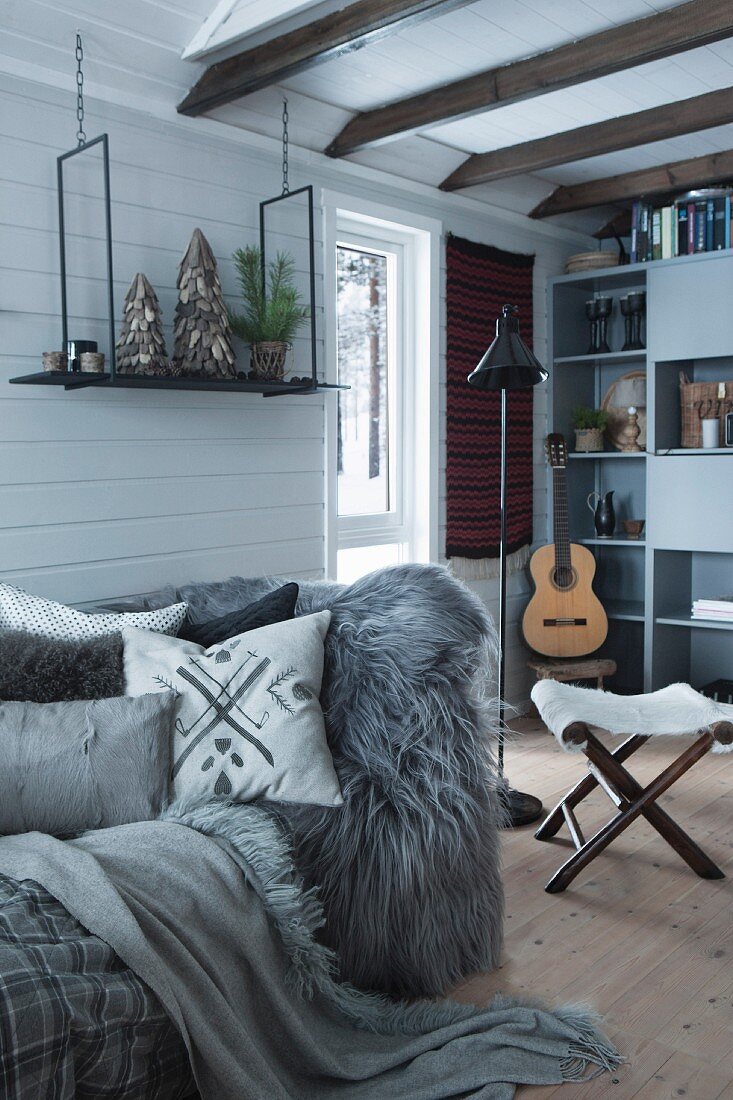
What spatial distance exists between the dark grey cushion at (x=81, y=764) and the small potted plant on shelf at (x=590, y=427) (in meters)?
3.01

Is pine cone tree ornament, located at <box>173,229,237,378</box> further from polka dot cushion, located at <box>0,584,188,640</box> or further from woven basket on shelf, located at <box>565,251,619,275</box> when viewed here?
woven basket on shelf, located at <box>565,251,619,275</box>

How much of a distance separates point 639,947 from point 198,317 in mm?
2087

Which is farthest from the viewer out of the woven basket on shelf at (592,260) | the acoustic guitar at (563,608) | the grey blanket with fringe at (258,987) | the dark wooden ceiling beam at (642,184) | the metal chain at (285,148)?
the woven basket on shelf at (592,260)

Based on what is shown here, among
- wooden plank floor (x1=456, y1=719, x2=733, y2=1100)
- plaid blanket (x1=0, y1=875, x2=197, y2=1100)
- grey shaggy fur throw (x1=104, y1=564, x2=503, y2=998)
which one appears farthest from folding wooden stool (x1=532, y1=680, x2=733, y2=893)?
plaid blanket (x1=0, y1=875, x2=197, y2=1100)

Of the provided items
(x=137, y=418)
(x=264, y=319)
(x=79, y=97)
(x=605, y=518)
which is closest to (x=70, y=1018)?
(x=137, y=418)

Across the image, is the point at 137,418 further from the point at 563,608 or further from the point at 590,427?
the point at 590,427

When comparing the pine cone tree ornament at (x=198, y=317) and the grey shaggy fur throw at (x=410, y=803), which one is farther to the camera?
the pine cone tree ornament at (x=198, y=317)

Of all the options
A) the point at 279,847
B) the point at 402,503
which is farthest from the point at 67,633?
the point at 402,503

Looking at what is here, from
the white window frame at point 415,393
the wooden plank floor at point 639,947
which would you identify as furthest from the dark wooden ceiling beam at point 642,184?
the wooden plank floor at point 639,947

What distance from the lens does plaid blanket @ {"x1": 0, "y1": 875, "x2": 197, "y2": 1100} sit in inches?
53.8

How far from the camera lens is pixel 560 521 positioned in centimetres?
436

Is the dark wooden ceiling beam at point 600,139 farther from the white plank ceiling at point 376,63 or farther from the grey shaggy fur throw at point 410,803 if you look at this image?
the grey shaggy fur throw at point 410,803

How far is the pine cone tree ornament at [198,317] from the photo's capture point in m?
2.88

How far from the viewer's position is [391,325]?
13.0 ft
